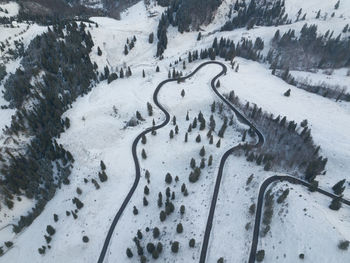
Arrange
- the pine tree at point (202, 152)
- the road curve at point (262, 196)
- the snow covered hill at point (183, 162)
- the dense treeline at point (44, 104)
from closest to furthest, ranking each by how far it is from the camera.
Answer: the road curve at point (262, 196), the snow covered hill at point (183, 162), the pine tree at point (202, 152), the dense treeline at point (44, 104)

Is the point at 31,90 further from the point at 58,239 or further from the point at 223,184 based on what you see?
the point at 223,184

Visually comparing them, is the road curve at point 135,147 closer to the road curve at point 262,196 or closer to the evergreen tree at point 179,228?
the evergreen tree at point 179,228

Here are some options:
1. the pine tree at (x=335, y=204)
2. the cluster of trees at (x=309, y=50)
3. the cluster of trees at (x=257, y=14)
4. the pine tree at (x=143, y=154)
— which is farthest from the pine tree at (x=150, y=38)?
the pine tree at (x=335, y=204)

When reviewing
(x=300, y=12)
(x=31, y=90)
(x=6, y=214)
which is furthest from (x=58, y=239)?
(x=300, y=12)

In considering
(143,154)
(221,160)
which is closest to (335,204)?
(221,160)

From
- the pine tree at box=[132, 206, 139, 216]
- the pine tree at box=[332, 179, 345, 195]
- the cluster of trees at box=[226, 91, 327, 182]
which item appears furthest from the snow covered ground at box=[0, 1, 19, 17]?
the pine tree at box=[332, 179, 345, 195]

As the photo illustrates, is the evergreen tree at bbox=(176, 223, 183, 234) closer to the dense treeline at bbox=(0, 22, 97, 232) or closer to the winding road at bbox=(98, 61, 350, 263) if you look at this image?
the winding road at bbox=(98, 61, 350, 263)
